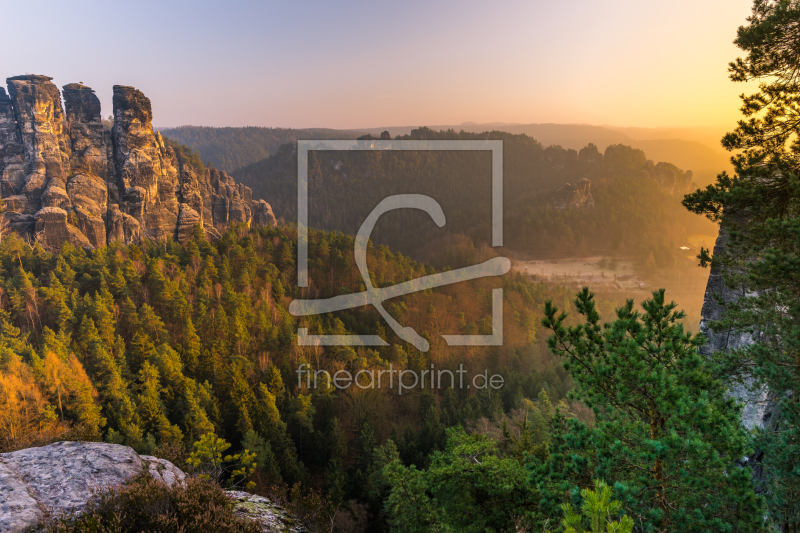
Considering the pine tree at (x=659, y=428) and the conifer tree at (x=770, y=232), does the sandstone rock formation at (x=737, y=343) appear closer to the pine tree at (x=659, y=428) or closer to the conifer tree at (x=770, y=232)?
the conifer tree at (x=770, y=232)

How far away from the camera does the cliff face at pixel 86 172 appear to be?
5619cm

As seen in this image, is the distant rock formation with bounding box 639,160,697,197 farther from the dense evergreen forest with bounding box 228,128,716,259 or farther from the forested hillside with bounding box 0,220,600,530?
the forested hillside with bounding box 0,220,600,530

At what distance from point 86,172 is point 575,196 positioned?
131217mm

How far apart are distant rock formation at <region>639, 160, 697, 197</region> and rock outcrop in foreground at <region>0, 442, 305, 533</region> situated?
183360 mm

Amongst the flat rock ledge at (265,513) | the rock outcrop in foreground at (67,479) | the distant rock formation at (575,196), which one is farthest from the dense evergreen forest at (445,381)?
the distant rock formation at (575,196)

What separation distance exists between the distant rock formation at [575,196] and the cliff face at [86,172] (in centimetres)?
11114

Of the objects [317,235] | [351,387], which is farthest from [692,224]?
[351,387]

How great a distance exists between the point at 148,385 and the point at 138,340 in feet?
22.7

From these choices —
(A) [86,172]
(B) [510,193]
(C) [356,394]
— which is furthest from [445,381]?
(B) [510,193]

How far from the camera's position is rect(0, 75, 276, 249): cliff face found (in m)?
56.2

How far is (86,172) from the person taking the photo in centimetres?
6222

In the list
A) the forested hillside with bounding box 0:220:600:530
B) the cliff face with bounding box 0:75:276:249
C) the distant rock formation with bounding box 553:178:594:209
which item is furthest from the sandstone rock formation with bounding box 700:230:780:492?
the distant rock formation with bounding box 553:178:594:209

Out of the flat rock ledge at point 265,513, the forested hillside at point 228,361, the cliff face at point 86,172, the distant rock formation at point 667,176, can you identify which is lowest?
the forested hillside at point 228,361

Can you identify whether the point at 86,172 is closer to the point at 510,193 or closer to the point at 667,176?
the point at 510,193
